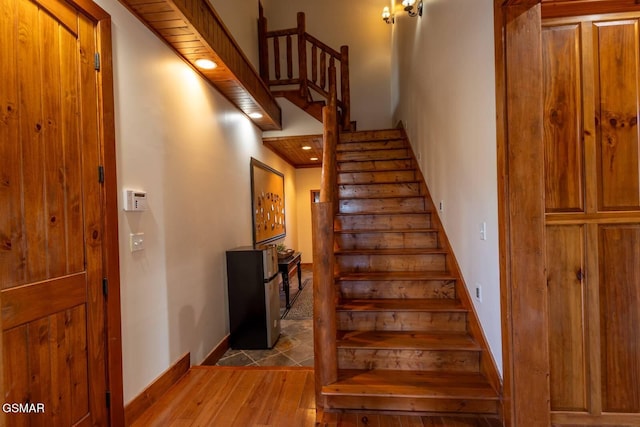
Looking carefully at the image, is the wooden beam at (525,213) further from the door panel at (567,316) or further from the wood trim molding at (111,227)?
the wood trim molding at (111,227)

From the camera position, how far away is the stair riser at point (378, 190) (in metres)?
3.63

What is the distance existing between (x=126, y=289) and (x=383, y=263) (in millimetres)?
2029

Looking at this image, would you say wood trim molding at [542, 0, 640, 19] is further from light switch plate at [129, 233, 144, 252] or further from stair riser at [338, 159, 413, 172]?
light switch plate at [129, 233, 144, 252]

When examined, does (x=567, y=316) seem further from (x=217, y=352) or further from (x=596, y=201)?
(x=217, y=352)

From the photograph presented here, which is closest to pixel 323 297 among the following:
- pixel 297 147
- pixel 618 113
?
pixel 618 113

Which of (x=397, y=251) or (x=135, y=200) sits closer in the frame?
(x=135, y=200)

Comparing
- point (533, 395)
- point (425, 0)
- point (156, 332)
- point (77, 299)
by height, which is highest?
point (425, 0)

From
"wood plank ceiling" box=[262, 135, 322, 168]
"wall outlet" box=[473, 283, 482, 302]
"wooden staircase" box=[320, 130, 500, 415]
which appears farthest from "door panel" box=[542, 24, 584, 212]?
"wood plank ceiling" box=[262, 135, 322, 168]

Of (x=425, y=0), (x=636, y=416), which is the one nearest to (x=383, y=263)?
(x=636, y=416)

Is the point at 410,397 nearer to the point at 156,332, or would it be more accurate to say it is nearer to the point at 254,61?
the point at 156,332

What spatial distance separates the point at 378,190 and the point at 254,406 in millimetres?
2575

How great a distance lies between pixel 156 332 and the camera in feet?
6.72

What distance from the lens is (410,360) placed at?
81.8 inches

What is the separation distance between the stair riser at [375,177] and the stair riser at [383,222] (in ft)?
2.21
